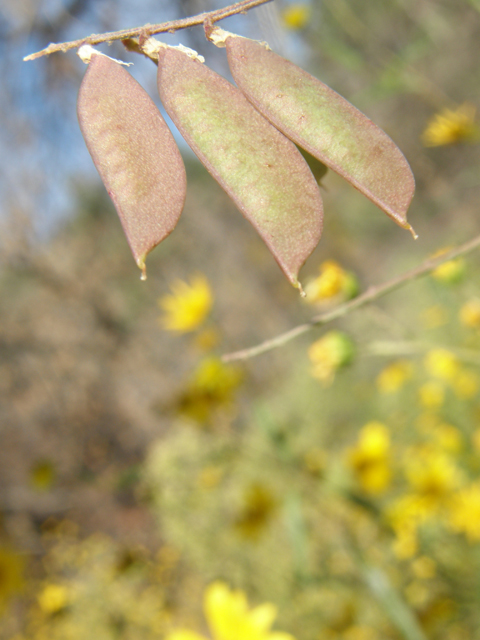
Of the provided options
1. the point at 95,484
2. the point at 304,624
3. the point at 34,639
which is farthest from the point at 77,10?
the point at 34,639

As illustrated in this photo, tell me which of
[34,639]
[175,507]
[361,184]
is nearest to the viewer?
[361,184]

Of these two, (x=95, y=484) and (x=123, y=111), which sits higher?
(x=123, y=111)

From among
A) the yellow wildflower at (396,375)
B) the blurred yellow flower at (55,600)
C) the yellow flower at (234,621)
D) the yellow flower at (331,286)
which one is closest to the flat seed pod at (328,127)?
the yellow flower at (331,286)

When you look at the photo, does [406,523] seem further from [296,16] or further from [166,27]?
[296,16]

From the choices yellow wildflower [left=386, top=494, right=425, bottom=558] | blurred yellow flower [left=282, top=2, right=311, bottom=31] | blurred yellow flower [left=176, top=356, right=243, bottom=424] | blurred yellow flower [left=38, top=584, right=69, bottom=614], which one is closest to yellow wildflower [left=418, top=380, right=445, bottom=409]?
yellow wildflower [left=386, top=494, right=425, bottom=558]

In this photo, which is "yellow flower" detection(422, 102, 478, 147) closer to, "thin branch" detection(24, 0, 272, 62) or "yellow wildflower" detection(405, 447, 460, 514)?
"yellow wildflower" detection(405, 447, 460, 514)

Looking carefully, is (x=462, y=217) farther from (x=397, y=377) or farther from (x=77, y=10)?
(x=77, y=10)
